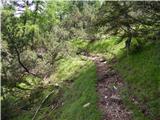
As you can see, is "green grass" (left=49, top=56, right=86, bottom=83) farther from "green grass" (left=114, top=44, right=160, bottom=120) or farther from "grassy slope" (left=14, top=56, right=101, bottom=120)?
"green grass" (left=114, top=44, right=160, bottom=120)

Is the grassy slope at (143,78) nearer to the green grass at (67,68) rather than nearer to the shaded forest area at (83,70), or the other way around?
the shaded forest area at (83,70)

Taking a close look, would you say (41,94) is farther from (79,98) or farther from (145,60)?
(145,60)

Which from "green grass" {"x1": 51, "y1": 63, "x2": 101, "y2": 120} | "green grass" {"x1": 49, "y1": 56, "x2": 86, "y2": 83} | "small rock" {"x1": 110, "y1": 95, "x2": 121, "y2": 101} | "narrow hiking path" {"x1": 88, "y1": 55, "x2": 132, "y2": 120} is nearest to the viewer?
"narrow hiking path" {"x1": 88, "y1": 55, "x2": 132, "y2": 120}

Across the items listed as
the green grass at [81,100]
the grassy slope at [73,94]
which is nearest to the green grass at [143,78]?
the green grass at [81,100]

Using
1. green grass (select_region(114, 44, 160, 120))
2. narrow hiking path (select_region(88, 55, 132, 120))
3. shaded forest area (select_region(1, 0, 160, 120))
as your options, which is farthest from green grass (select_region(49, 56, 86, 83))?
green grass (select_region(114, 44, 160, 120))

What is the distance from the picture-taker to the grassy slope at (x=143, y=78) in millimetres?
17250

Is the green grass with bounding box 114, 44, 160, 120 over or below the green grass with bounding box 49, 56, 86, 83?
over

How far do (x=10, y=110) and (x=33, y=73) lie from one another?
5450mm

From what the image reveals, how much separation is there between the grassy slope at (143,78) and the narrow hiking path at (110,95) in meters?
0.47

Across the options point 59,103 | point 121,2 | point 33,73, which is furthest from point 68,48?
point 121,2

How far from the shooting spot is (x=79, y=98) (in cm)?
2227

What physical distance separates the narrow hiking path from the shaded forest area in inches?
10.0

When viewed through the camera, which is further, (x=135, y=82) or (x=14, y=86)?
(x=14, y=86)

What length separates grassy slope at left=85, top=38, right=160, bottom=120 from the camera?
17250 millimetres
